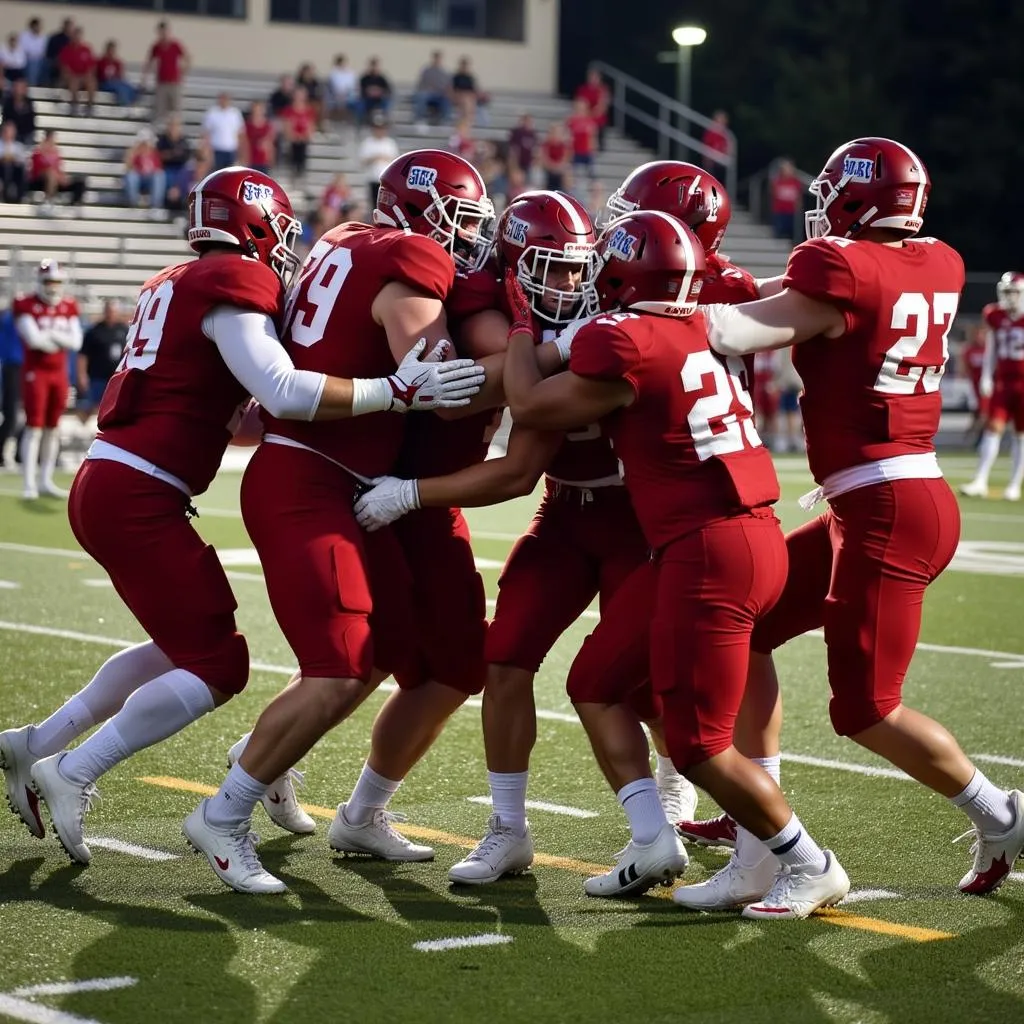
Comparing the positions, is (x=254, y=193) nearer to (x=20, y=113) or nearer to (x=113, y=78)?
(x=20, y=113)

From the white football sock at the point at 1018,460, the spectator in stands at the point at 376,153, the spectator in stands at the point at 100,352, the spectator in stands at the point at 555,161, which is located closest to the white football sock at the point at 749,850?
the white football sock at the point at 1018,460

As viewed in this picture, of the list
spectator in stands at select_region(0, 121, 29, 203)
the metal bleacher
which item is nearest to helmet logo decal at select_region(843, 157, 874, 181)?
the metal bleacher

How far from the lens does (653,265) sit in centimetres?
402

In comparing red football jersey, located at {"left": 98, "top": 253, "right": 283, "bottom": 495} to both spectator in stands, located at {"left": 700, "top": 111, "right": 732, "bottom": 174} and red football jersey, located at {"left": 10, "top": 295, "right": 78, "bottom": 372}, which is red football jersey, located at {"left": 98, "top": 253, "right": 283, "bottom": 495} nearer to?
red football jersey, located at {"left": 10, "top": 295, "right": 78, "bottom": 372}

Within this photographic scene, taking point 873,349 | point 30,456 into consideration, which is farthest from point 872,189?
point 30,456

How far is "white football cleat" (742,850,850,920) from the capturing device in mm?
4062

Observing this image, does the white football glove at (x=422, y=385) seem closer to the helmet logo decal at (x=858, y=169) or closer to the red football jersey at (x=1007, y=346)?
the helmet logo decal at (x=858, y=169)

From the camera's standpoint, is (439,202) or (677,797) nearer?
(439,202)

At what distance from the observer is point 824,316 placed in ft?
13.9

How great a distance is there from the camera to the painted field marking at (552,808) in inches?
201

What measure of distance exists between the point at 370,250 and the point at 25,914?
1.74 meters

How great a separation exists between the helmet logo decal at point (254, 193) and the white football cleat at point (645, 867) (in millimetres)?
1834

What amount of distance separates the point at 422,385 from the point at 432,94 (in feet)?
75.1

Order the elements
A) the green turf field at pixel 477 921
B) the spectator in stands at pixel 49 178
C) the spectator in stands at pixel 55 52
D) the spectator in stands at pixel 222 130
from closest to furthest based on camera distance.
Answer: the green turf field at pixel 477 921 → the spectator in stands at pixel 49 178 → the spectator in stands at pixel 222 130 → the spectator in stands at pixel 55 52
